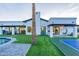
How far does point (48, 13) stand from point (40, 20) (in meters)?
4.57

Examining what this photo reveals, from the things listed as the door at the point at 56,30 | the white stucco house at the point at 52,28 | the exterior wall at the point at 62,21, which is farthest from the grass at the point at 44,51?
the exterior wall at the point at 62,21

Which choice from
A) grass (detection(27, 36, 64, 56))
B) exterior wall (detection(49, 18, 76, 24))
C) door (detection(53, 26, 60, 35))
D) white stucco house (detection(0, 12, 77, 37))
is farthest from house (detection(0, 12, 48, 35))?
grass (detection(27, 36, 64, 56))

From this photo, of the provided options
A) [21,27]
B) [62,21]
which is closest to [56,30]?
[62,21]

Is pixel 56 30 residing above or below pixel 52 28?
below

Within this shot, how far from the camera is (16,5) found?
603 inches

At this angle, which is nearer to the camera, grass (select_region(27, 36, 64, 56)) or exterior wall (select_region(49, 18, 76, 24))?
grass (select_region(27, 36, 64, 56))

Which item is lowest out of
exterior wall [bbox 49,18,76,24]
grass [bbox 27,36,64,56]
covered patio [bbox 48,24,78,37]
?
grass [bbox 27,36,64,56]

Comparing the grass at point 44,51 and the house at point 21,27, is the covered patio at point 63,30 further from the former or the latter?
the grass at point 44,51

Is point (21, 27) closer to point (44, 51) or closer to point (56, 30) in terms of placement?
point (56, 30)

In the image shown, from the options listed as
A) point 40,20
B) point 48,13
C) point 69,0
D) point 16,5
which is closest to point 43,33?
point 40,20

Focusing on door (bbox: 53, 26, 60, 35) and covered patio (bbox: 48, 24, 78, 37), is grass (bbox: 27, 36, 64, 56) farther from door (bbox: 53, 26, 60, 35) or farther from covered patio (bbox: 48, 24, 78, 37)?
door (bbox: 53, 26, 60, 35)

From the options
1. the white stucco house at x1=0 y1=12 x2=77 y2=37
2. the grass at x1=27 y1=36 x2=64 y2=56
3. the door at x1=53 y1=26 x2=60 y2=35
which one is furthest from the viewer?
the door at x1=53 y1=26 x2=60 y2=35

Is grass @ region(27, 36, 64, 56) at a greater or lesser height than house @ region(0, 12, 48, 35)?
lesser

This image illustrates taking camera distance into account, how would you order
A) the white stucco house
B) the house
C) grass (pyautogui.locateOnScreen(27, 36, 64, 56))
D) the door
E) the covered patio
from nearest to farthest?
grass (pyautogui.locateOnScreen(27, 36, 64, 56)) < the house < the white stucco house < the covered patio < the door
